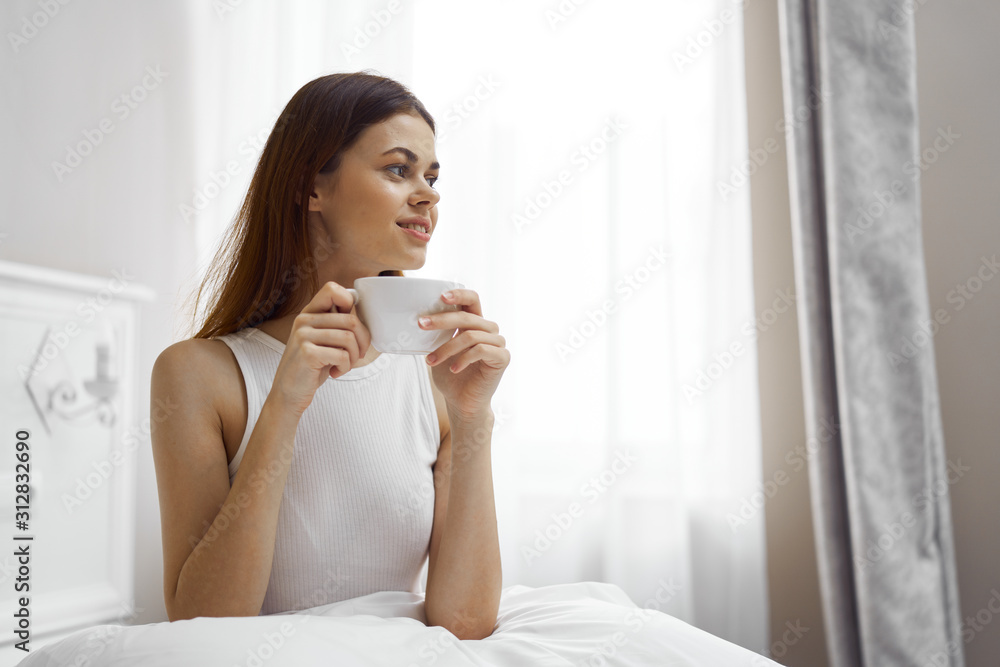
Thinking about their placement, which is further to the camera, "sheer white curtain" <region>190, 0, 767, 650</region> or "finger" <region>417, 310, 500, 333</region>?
"sheer white curtain" <region>190, 0, 767, 650</region>

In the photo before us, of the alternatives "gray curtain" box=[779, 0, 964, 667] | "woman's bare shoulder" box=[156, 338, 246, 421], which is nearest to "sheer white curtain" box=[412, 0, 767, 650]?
"gray curtain" box=[779, 0, 964, 667]

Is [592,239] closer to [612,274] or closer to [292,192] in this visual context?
[612,274]

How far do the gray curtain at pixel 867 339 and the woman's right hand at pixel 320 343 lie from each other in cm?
123

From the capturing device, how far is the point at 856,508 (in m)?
1.53

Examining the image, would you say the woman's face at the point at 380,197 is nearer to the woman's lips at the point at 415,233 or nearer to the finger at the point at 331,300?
the woman's lips at the point at 415,233

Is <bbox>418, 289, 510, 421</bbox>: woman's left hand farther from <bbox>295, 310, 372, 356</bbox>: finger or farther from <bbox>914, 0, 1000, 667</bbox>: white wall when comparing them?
<bbox>914, 0, 1000, 667</bbox>: white wall

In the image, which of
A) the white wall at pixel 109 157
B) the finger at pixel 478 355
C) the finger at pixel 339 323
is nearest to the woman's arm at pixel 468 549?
the finger at pixel 478 355

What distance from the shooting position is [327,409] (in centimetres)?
101

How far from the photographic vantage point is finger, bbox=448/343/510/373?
32.6 inches

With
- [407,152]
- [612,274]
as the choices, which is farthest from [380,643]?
[612,274]

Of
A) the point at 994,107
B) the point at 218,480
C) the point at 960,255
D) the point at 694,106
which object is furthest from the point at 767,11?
the point at 218,480

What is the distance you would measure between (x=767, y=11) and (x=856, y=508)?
4.35ft

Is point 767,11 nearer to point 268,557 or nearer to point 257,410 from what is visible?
point 257,410

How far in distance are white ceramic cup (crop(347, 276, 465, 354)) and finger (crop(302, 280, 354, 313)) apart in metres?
0.02
